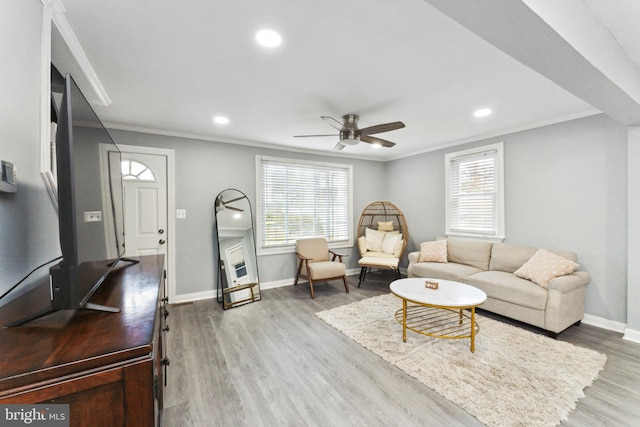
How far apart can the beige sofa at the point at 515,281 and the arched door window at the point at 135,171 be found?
4040 millimetres

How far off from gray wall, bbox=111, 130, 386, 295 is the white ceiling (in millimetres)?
347

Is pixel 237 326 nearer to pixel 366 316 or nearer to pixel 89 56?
pixel 366 316

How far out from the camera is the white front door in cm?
360

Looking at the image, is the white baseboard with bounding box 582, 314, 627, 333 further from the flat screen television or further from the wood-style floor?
the flat screen television

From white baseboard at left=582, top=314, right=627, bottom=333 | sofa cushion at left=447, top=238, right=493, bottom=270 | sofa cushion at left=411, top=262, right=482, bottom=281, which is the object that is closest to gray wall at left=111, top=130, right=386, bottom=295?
sofa cushion at left=411, top=262, right=482, bottom=281

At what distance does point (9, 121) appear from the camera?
103cm

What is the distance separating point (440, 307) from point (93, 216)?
2573mm

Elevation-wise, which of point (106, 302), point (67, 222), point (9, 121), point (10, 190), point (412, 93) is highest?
point (412, 93)

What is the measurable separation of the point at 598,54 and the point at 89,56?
331 cm

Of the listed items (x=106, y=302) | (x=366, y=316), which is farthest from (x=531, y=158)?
(x=106, y=302)

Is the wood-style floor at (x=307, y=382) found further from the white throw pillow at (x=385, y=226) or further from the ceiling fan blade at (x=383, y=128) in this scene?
the white throw pillow at (x=385, y=226)

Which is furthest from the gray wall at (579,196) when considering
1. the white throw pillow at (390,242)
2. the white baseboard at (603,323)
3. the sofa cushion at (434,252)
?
the white throw pillow at (390,242)

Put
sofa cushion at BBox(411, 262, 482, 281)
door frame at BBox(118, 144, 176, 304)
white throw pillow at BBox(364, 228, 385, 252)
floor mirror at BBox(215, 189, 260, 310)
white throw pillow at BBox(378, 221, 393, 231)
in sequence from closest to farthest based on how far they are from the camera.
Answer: sofa cushion at BBox(411, 262, 482, 281) < door frame at BBox(118, 144, 176, 304) < floor mirror at BBox(215, 189, 260, 310) < white throw pillow at BBox(364, 228, 385, 252) < white throw pillow at BBox(378, 221, 393, 231)

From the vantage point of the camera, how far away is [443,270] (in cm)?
384
